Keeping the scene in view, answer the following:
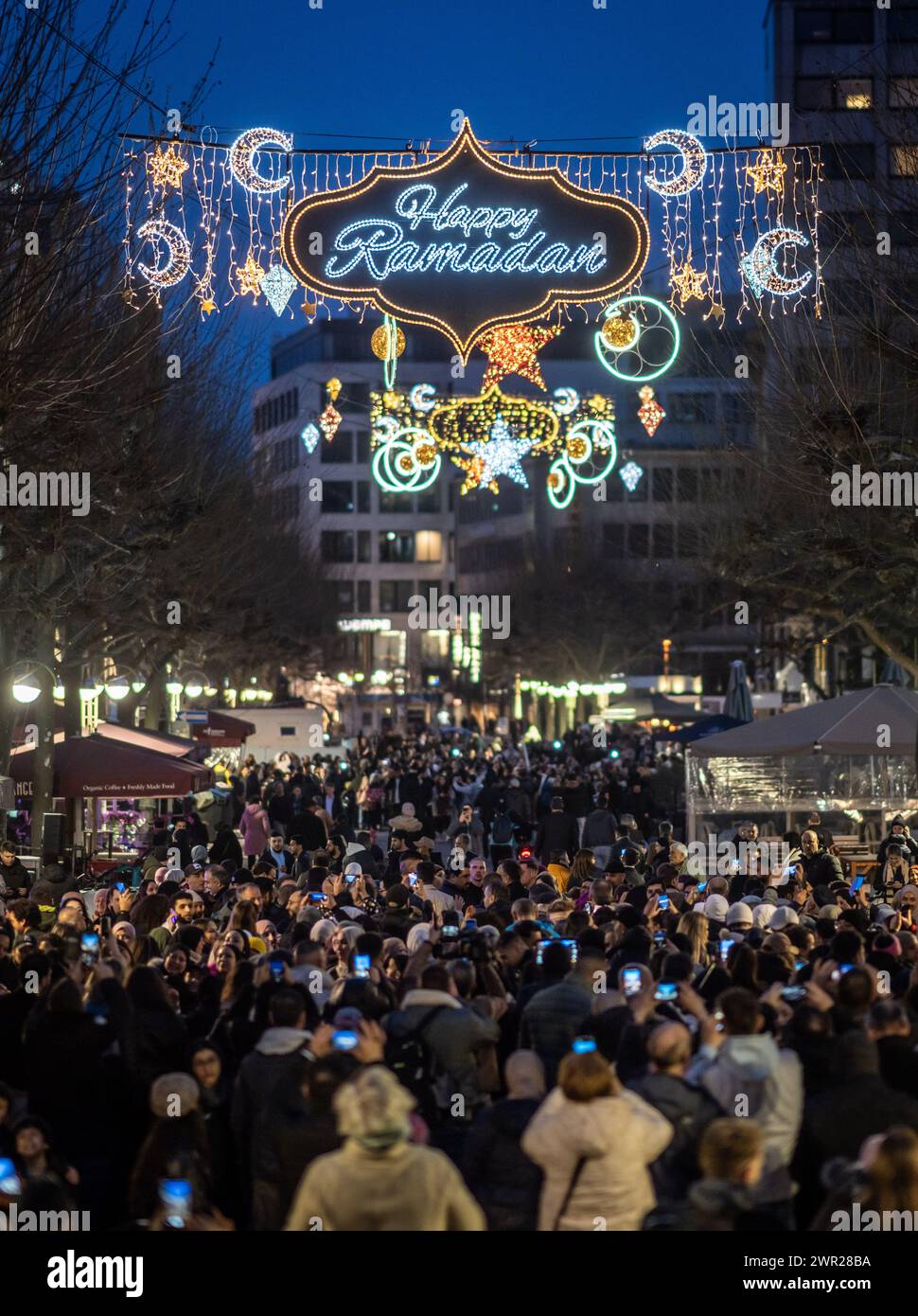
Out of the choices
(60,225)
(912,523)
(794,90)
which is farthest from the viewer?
(794,90)

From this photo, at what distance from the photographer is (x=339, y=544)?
119625 mm

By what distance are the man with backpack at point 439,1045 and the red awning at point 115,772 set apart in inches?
469

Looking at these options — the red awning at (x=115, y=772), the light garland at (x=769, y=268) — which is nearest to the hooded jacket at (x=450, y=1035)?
the red awning at (x=115, y=772)

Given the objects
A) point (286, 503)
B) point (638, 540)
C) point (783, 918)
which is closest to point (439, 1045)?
point (783, 918)

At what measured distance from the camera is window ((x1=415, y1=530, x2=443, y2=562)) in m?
120

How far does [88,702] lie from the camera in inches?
1107

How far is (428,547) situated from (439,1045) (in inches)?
4379

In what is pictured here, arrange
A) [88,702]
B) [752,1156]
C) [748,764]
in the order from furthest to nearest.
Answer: [88,702] < [748,764] < [752,1156]

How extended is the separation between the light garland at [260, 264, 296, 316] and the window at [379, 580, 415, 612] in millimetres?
93180

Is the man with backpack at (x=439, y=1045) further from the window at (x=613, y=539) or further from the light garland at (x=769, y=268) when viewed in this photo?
the window at (x=613, y=539)

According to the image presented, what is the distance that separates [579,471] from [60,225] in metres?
66.5
